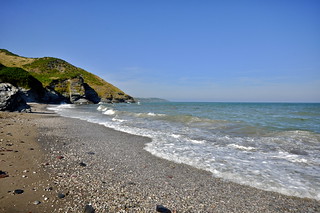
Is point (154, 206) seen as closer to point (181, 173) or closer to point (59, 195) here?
point (59, 195)

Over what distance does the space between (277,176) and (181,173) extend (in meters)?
3.01

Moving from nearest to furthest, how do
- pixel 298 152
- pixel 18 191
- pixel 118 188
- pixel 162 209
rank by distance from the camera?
pixel 162 209
pixel 18 191
pixel 118 188
pixel 298 152

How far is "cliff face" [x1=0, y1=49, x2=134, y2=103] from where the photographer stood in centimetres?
7761

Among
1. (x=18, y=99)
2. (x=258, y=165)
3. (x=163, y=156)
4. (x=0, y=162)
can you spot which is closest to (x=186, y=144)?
(x=163, y=156)

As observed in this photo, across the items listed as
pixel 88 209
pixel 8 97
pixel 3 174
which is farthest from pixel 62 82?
pixel 88 209

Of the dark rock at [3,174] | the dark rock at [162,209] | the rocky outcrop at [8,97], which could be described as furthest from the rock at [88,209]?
the rocky outcrop at [8,97]

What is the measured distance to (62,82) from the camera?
84.0 meters

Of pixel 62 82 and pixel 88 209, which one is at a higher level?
pixel 62 82

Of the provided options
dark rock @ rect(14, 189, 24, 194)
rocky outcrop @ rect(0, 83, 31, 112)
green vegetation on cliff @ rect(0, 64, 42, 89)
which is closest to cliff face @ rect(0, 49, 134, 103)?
green vegetation on cliff @ rect(0, 64, 42, 89)

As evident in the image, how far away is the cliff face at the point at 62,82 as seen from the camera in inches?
3055

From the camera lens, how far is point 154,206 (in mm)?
3840

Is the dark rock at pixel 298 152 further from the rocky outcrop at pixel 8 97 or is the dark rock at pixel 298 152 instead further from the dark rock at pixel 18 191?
the rocky outcrop at pixel 8 97

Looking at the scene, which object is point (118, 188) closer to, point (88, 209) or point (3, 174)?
point (88, 209)

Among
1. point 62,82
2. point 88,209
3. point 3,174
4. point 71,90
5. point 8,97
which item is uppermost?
point 62,82
